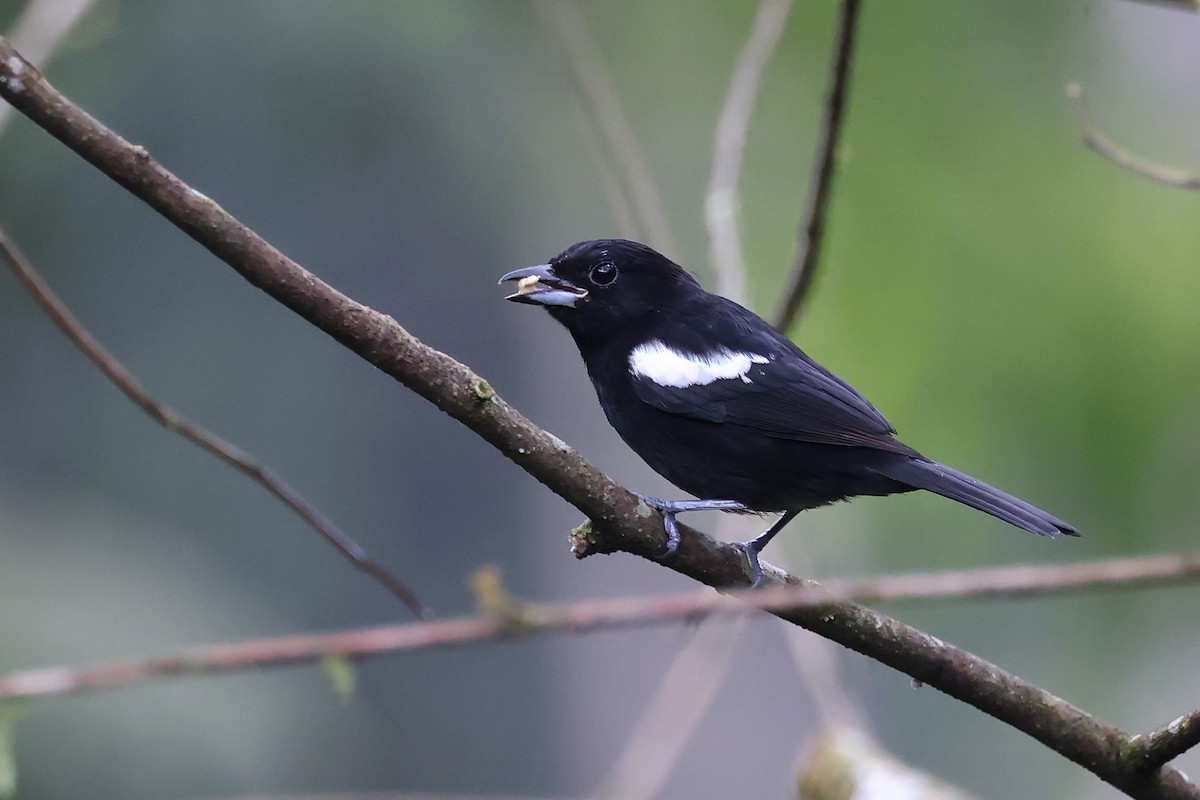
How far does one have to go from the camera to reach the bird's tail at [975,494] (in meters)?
2.69

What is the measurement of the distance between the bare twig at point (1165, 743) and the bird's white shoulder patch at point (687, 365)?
136 cm

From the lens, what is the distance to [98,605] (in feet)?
18.3

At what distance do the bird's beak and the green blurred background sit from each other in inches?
52.2

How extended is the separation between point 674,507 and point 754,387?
52cm

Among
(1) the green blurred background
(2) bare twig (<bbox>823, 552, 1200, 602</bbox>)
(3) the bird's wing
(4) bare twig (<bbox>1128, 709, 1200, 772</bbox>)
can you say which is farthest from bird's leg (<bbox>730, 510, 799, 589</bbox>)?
(2) bare twig (<bbox>823, 552, 1200, 602</bbox>)

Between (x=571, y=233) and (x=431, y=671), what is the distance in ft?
9.35

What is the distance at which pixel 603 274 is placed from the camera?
364 cm

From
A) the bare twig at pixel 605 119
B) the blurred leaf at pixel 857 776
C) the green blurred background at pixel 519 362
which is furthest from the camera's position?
the green blurred background at pixel 519 362

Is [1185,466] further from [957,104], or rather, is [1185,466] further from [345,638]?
[345,638]

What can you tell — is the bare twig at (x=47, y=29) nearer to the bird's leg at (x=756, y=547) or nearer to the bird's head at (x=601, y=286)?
the bird's head at (x=601, y=286)

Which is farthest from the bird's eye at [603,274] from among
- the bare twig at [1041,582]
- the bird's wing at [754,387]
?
the bare twig at [1041,582]

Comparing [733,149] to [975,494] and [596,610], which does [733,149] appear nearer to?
[975,494]

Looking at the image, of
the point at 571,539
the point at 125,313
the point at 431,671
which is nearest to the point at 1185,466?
the point at 571,539

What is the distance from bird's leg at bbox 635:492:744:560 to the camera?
2.42 metres
